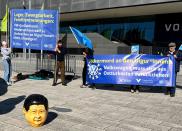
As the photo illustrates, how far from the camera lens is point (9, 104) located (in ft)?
27.5

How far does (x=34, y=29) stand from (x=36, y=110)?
23.1 feet

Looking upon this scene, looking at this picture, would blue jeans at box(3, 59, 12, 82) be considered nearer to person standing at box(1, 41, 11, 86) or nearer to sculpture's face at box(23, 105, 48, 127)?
person standing at box(1, 41, 11, 86)

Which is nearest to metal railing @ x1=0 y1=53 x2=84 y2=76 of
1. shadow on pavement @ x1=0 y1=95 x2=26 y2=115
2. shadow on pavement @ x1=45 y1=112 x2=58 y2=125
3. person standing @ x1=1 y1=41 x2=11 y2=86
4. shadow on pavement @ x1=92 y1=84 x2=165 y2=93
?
shadow on pavement @ x1=92 y1=84 x2=165 y2=93

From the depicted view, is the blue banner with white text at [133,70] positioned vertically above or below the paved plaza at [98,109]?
above

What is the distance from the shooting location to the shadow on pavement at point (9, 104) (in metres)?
7.66

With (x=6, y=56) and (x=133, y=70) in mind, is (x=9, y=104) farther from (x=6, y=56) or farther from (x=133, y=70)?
(x=133, y=70)

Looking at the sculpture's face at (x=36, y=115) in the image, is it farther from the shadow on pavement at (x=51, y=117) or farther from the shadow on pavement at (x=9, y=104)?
the shadow on pavement at (x=9, y=104)

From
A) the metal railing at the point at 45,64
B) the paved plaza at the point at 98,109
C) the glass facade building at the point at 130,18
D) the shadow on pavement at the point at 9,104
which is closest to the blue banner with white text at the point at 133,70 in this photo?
the paved plaza at the point at 98,109

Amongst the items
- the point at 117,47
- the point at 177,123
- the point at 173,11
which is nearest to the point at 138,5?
the point at 173,11

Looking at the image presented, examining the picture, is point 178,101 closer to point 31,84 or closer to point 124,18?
point 31,84

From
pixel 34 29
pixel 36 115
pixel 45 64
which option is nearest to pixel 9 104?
pixel 36 115

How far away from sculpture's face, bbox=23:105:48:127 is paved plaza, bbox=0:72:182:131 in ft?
0.40

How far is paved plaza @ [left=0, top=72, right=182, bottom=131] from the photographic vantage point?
6434 mm

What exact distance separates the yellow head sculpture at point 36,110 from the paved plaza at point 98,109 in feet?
0.45
